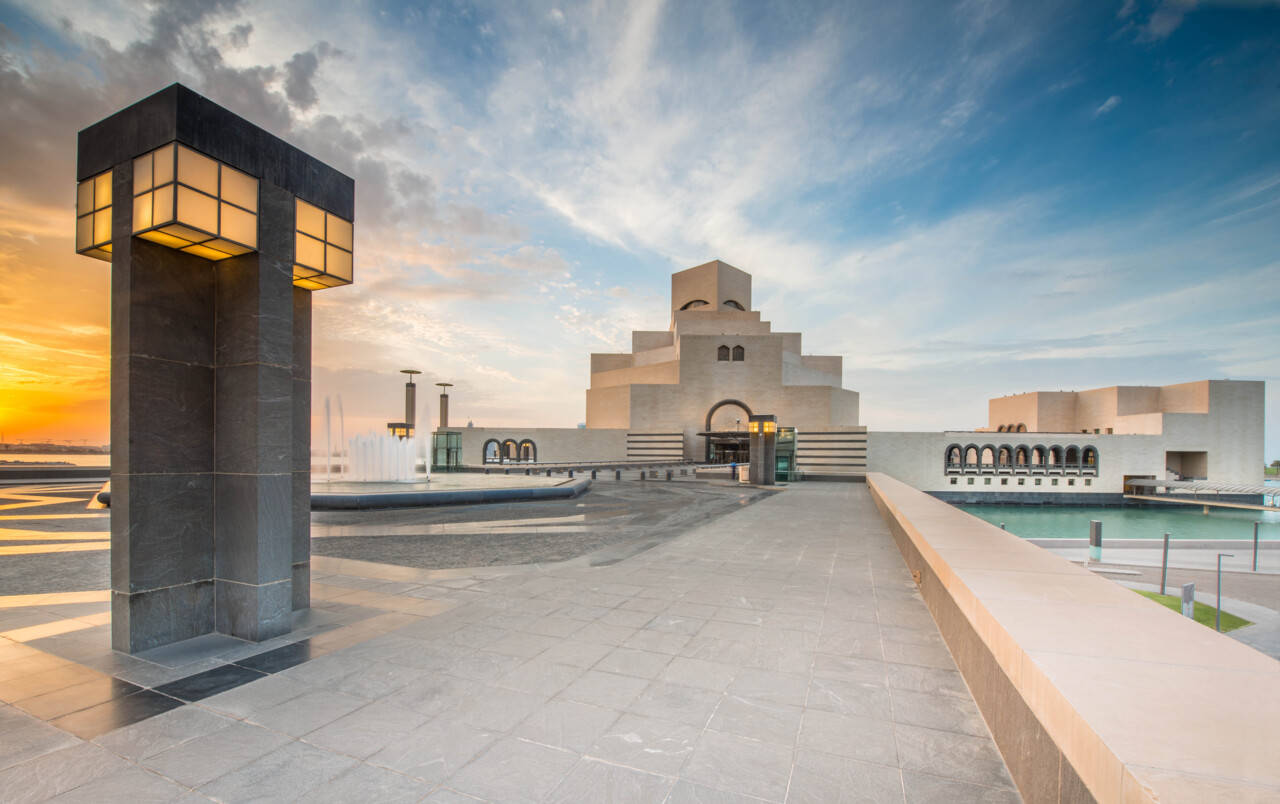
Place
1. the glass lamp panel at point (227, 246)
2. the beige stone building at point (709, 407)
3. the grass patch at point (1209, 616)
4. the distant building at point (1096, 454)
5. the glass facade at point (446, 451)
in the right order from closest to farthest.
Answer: the glass lamp panel at point (227, 246)
the grass patch at point (1209, 616)
the glass facade at point (446, 451)
the distant building at point (1096, 454)
the beige stone building at point (709, 407)

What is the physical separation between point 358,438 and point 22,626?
1749 cm

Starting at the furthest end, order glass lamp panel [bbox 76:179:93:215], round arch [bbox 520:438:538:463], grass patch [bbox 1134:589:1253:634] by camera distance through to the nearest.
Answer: round arch [bbox 520:438:538:463] < grass patch [bbox 1134:589:1253:634] < glass lamp panel [bbox 76:179:93:215]

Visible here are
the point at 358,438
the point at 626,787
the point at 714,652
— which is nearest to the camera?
the point at 626,787

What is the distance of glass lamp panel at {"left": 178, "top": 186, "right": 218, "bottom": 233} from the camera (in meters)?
4.78

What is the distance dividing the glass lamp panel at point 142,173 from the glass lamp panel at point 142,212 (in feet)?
0.24

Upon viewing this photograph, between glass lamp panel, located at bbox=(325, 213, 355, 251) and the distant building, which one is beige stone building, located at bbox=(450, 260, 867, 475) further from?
glass lamp panel, located at bbox=(325, 213, 355, 251)

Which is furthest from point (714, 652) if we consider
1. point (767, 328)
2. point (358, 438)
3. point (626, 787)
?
point (767, 328)

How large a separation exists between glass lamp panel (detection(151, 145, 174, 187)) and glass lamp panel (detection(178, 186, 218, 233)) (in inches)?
6.7

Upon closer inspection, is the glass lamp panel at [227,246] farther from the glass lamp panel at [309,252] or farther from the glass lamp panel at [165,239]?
the glass lamp panel at [309,252]

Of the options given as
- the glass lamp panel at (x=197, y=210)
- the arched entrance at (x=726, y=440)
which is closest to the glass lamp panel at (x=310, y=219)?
the glass lamp panel at (x=197, y=210)

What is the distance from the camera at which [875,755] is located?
11.1 feet

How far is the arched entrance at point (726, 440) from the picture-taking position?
48.2 metres

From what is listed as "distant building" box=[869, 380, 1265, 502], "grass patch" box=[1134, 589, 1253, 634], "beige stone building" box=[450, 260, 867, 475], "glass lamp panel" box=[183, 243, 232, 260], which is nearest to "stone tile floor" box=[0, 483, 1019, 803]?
"glass lamp panel" box=[183, 243, 232, 260]

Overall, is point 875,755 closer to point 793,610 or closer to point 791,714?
point 791,714
